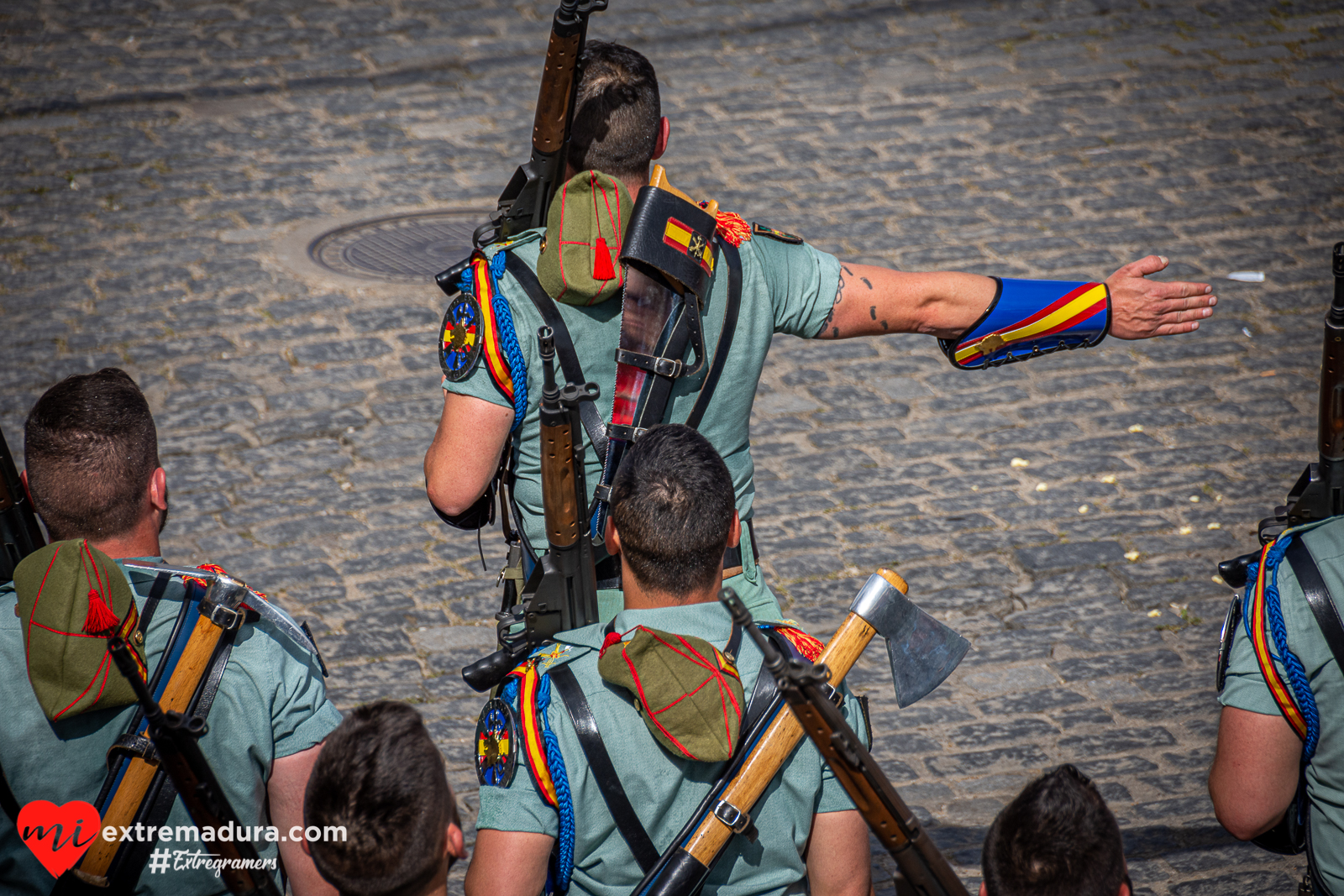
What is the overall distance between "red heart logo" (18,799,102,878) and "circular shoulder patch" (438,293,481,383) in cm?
134

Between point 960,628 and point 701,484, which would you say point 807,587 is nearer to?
point 960,628

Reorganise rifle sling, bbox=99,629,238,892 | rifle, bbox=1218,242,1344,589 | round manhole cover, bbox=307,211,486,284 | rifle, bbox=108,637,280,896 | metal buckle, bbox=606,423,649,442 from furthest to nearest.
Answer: round manhole cover, bbox=307,211,486,284
metal buckle, bbox=606,423,649,442
rifle, bbox=1218,242,1344,589
rifle sling, bbox=99,629,238,892
rifle, bbox=108,637,280,896

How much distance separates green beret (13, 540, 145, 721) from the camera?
113 inches

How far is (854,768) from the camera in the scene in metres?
2.57

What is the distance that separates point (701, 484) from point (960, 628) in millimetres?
3145

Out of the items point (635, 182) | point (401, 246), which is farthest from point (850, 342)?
point (635, 182)

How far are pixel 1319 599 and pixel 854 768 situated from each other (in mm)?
1194

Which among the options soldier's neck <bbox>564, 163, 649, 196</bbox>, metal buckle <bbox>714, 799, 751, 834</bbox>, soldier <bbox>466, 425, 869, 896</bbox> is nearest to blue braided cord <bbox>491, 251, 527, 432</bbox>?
soldier's neck <bbox>564, 163, 649, 196</bbox>

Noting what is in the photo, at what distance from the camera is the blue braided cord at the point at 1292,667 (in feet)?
10.0

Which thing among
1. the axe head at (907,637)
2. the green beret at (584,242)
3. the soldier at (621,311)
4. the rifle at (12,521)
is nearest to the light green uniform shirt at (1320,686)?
the axe head at (907,637)

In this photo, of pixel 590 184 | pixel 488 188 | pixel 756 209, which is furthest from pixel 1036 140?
pixel 590 184

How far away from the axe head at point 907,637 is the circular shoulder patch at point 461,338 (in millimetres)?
1197

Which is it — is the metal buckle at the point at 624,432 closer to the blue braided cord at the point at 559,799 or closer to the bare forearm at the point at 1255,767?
the blue braided cord at the point at 559,799

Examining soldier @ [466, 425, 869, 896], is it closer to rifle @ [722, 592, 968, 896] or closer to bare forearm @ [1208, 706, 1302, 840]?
rifle @ [722, 592, 968, 896]
